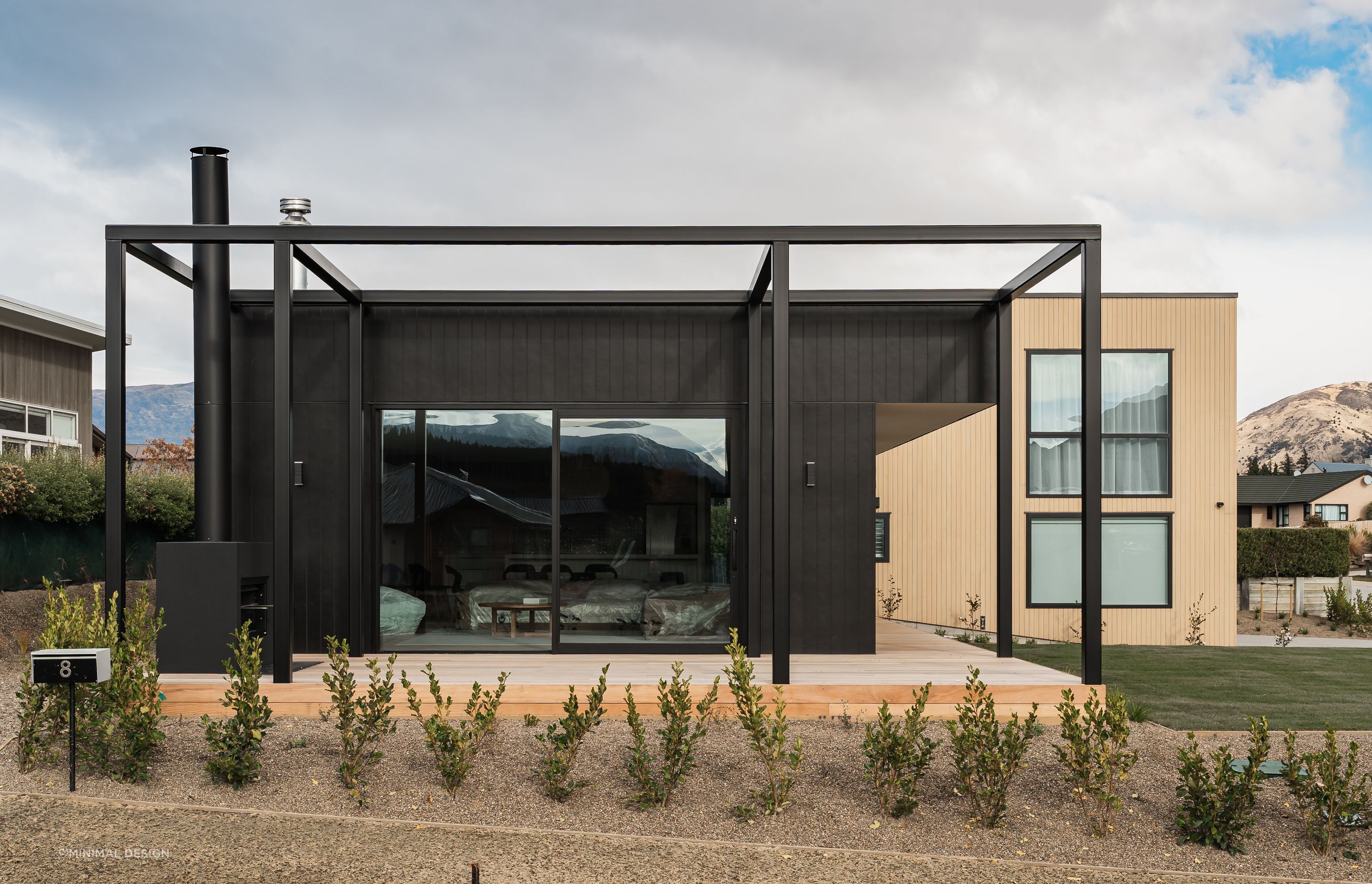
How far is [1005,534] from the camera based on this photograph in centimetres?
780

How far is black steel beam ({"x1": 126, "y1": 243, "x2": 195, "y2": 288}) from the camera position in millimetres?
6570

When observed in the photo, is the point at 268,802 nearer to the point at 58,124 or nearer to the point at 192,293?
the point at 192,293

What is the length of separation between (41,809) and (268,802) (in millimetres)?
1004

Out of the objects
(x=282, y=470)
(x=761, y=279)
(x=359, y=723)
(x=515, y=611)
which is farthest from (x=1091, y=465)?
(x=282, y=470)

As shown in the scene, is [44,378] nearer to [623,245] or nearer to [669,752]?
[623,245]

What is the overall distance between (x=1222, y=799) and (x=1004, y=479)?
3.80 m

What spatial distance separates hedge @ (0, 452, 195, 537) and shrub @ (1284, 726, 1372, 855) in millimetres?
9124

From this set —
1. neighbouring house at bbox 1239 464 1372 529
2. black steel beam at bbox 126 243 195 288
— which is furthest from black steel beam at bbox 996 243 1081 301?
neighbouring house at bbox 1239 464 1372 529

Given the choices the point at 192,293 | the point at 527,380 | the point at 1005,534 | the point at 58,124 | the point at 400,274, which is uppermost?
the point at 58,124

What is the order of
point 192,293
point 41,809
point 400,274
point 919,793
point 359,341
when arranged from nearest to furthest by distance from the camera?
point 41,809 → point 919,793 → point 192,293 → point 359,341 → point 400,274

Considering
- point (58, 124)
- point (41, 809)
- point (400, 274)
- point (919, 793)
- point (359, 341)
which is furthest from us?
point (400, 274)

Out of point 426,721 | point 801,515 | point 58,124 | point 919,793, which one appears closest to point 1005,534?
point 801,515

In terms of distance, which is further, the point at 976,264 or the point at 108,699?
the point at 976,264

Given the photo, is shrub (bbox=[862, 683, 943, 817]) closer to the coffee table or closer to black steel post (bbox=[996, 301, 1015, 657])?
black steel post (bbox=[996, 301, 1015, 657])
